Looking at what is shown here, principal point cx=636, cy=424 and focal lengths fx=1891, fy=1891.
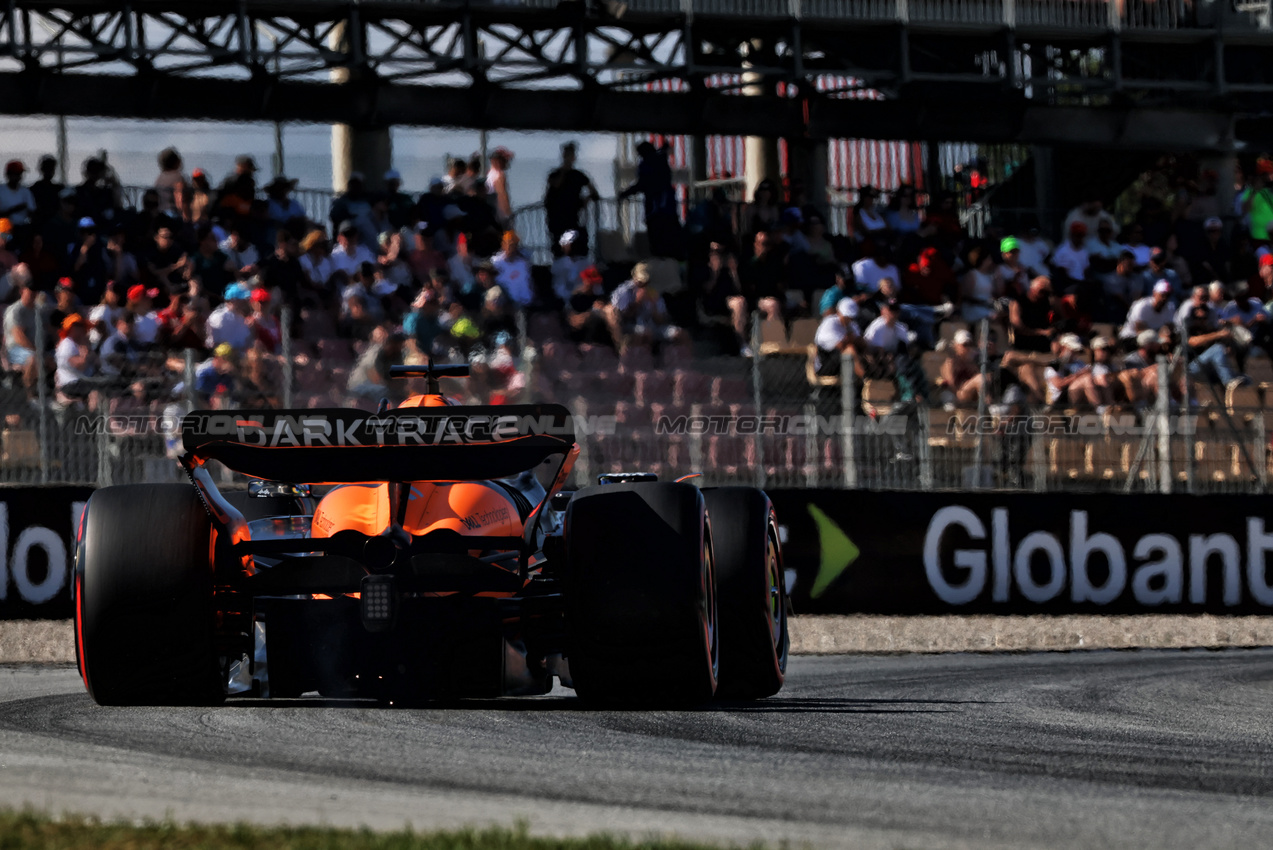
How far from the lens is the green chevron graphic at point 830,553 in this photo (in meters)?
14.1

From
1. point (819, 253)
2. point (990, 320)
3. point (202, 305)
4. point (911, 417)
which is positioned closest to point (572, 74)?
point (819, 253)

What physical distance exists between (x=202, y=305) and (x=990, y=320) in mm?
7361

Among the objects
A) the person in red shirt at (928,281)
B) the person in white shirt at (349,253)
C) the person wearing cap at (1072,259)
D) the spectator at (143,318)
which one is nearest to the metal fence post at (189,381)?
the spectator at (143,318)

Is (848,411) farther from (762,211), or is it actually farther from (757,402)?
(762,211)

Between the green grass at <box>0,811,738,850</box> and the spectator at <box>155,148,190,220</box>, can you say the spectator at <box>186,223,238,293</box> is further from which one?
the green grass at <box>0,811,738,850</box>

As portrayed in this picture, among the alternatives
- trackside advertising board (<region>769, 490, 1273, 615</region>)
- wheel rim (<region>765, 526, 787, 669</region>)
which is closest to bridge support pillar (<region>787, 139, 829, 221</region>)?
trackside advertising board (<region>769, 490, 1273, 615</region>)

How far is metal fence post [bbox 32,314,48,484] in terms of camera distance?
503 inches

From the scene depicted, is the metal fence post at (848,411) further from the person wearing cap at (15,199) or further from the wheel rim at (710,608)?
the person wearing cap at (15,199)

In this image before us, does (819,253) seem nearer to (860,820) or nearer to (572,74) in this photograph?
(572,74)

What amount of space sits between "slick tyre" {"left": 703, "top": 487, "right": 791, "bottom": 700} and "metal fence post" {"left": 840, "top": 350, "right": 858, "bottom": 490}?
569cm

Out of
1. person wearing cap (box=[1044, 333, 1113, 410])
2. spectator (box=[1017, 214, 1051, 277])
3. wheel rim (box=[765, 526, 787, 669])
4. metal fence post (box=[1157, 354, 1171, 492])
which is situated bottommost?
wheel rim (box=[765, 526, 787, 669])

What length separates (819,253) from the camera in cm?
1889

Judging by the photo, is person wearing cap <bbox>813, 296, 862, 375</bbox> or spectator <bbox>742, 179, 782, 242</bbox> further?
spectator <bbox>742, 179, 782, 242</bbox>

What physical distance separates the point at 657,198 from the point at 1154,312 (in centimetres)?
508
